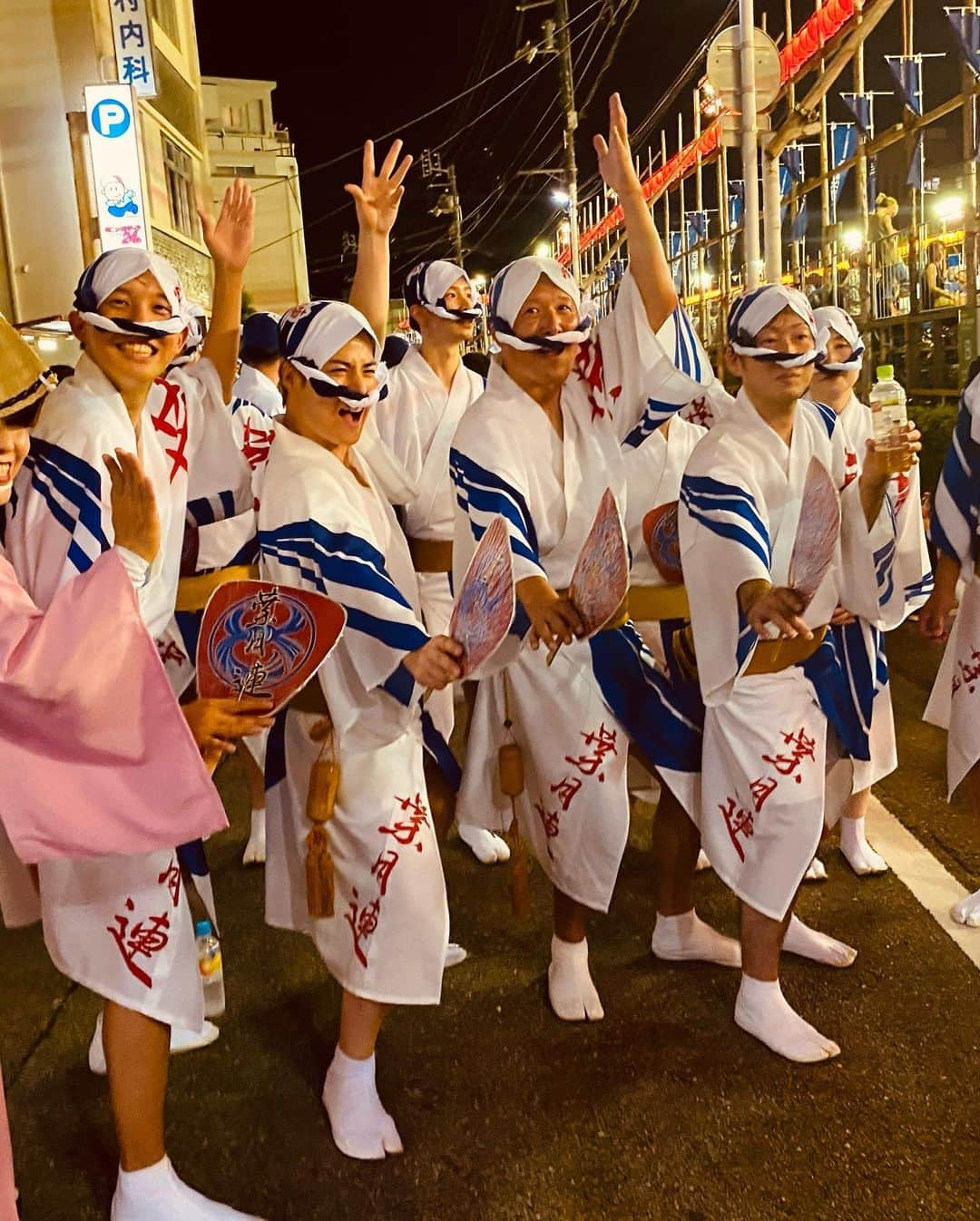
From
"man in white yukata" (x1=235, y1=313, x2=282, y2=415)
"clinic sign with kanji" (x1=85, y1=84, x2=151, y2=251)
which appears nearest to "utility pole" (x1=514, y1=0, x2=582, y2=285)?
"clinic sign with kanji" (x1=85, y1=84, x2=151, y2=251)

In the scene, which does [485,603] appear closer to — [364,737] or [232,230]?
[364,737]

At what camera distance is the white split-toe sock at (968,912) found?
144 inches

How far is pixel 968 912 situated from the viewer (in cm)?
370

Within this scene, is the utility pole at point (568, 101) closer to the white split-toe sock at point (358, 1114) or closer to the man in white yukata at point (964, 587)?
the man in white yukata at point (964, 587)

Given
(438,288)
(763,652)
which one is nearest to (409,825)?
(763,652)

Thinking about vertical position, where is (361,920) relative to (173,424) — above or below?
below

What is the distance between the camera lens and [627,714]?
3318 millimetres

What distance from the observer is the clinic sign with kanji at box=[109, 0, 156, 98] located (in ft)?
52.8

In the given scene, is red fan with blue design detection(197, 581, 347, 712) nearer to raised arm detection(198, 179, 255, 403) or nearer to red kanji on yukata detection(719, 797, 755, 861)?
raised arm detection(198, 179, 255, 403)

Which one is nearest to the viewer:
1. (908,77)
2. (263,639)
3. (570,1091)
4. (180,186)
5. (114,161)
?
(263,639)

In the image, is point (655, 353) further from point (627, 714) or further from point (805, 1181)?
point (805, 1181)

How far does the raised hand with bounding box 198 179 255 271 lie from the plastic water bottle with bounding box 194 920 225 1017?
2037 mm

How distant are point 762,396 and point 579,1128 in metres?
2.07

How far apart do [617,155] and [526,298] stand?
0.61 m
